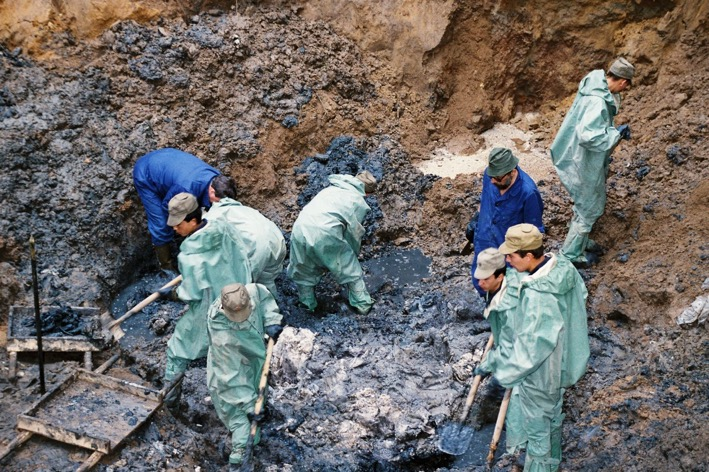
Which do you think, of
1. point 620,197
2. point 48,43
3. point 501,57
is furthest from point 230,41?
point 620,197

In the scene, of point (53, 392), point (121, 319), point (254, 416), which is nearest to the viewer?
point (254, 416)

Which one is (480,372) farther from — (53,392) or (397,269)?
(53,392)

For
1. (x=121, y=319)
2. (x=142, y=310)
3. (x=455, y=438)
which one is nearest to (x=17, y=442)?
(x=121, y=319)

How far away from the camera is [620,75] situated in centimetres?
615

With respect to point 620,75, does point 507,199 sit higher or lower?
lower

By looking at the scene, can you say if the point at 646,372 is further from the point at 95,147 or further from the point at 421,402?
the point at 95,147

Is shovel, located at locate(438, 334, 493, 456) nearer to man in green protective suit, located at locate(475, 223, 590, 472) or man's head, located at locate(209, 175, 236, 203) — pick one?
man in green protective suit, located at locate(475, 223, 590, 472)

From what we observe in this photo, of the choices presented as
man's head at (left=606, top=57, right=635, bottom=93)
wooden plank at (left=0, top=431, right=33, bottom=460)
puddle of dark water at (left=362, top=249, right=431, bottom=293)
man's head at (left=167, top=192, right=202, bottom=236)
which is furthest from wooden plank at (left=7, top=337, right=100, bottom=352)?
man's head at (left=606, top=57, right=635, bottom=93)

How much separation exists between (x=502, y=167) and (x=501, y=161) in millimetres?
51

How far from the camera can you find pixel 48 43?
301 inches

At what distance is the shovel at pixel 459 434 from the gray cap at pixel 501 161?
148 centimetres

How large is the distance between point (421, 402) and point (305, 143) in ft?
11.3

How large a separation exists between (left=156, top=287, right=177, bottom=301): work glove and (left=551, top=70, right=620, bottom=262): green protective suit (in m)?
3.41

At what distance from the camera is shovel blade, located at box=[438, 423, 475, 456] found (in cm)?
525
